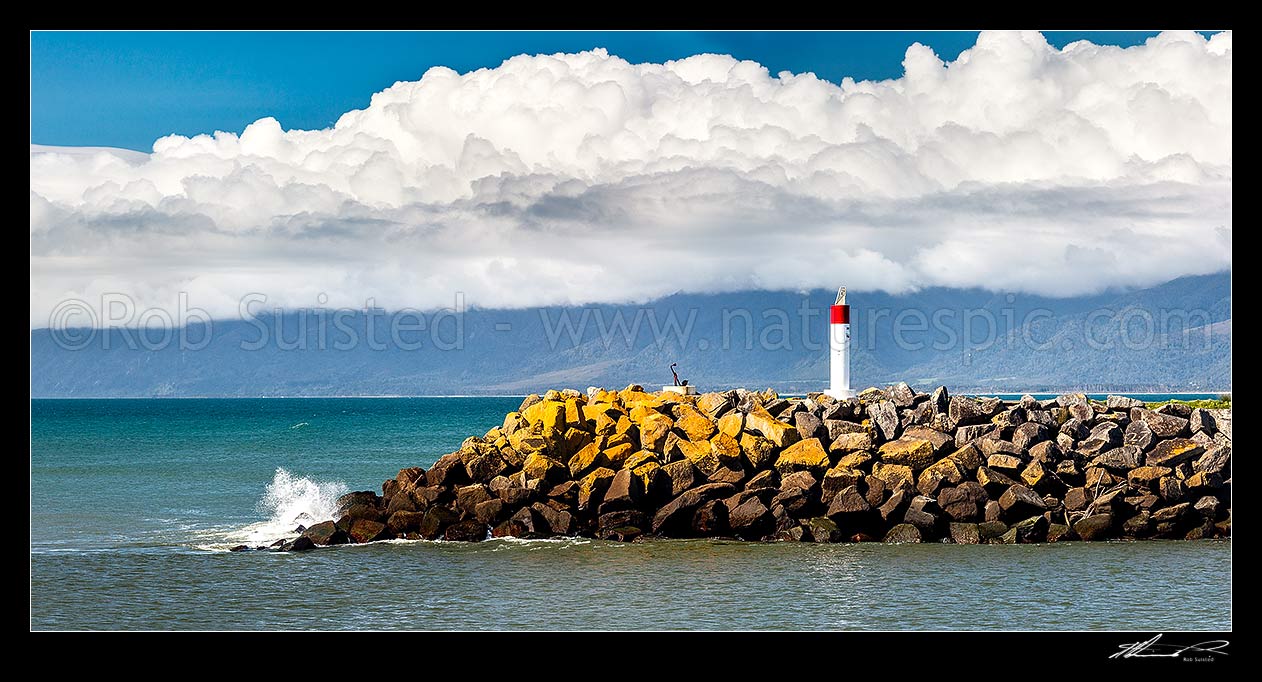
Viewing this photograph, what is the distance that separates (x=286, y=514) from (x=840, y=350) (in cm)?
→ 1258

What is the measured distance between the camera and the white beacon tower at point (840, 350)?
25641 millimetres

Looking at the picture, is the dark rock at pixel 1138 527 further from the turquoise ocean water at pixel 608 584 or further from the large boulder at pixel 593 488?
the large boulder at pixel 593 488

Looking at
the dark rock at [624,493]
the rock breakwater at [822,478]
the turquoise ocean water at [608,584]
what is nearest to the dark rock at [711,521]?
the rock breakwater at [822,478]

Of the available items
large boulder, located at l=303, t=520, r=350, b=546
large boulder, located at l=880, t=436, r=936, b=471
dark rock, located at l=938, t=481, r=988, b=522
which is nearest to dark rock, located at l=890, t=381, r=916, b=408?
large boulder, located at l=880, t=436, r=936, b=471

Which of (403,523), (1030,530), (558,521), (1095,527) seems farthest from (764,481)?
(403,523)

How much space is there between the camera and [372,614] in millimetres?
14953

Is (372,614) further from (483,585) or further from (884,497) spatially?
(884,497)

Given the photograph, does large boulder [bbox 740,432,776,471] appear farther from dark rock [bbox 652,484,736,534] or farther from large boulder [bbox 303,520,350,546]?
large boulder [bbox 303,520,350,546]

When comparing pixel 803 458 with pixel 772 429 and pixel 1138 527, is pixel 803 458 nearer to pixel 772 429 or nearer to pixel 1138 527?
pixel 772 429

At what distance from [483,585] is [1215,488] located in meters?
12.7
